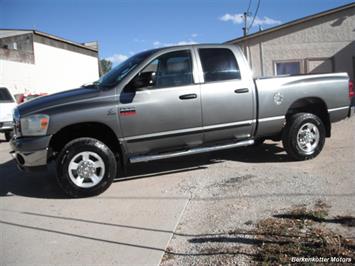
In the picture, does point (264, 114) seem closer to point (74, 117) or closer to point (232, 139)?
point (232, 139)

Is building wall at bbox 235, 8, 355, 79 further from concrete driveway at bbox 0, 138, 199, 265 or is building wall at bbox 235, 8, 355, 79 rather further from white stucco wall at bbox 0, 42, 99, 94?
concrete driveway at bbox 0, 138, 199, 265

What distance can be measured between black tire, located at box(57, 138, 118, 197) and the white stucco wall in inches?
780

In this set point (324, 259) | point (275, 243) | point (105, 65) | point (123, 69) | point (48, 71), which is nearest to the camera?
point (324, 259)

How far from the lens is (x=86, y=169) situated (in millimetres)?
5855

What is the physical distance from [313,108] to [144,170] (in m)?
3.08

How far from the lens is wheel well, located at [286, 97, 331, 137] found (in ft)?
23.7

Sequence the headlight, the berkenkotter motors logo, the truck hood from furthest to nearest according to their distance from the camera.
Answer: the truck hood < the headlight < the berkenkotter motors logo

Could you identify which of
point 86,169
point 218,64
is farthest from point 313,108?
point 86,169

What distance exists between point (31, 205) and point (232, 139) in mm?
3110

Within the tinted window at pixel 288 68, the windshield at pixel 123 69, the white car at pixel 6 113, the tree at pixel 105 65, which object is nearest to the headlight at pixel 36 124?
the windshield at pixel 123 69

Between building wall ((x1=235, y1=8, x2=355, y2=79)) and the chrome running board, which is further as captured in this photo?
building wall ((x1=235, y1=8, x2=355, y2=79))

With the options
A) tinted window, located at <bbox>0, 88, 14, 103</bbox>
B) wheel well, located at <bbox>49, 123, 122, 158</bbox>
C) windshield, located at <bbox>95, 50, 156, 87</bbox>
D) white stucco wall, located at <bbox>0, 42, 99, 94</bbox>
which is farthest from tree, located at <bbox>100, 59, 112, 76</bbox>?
wheel well, located at <bbox>49, 123, 122, 158</bbox>

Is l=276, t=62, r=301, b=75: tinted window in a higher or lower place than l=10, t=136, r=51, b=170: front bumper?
higher

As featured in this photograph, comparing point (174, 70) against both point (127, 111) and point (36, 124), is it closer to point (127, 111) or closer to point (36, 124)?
point (127, 111)
